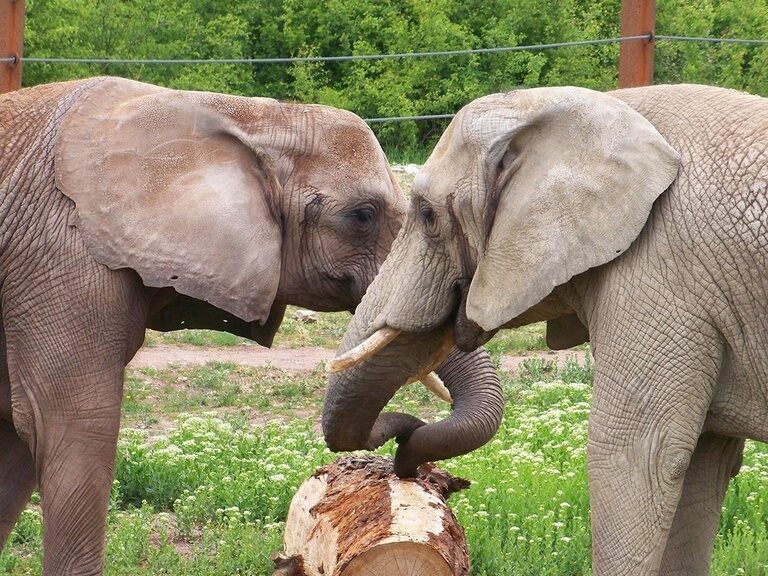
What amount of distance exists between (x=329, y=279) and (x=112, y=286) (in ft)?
2.37

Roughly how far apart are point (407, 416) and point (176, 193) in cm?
100

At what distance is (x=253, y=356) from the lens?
9625mm

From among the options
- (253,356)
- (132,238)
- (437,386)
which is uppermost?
(132,238)

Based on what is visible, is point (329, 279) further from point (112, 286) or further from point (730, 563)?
point (730, 563)

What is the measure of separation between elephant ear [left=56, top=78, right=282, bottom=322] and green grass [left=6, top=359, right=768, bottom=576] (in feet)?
4.12

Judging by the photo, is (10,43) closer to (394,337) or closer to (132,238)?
(132,238)

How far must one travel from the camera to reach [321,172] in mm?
4789

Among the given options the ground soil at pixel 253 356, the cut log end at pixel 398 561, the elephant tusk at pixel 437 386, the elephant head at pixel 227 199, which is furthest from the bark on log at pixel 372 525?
the ground soil at pixel 253 356

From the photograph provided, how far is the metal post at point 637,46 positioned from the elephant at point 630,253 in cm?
402

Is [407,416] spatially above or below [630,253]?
below

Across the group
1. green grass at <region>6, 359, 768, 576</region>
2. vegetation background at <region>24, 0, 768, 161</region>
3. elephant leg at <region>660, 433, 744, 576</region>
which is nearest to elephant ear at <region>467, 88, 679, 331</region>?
elephant leg at <region>660, 433, 744, 576</region>

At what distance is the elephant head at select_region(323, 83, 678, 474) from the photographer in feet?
12.1

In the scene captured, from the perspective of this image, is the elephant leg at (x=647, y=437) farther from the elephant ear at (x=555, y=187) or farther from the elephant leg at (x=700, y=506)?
the elephant leg at (x=700, y=506)

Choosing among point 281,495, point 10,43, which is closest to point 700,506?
point 281,495
